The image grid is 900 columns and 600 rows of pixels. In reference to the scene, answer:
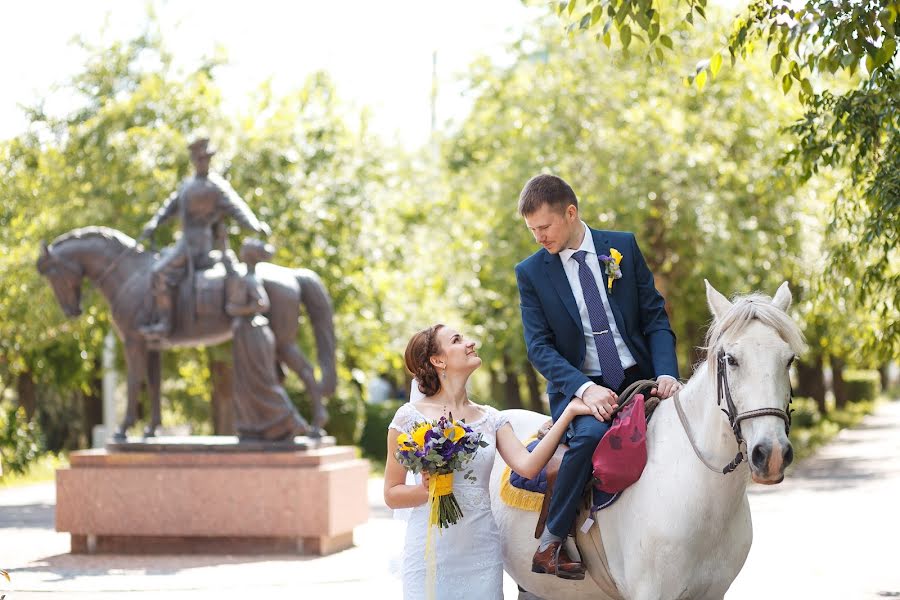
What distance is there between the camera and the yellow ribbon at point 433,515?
5219 millimetres

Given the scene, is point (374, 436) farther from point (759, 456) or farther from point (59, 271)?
point (759, 456)

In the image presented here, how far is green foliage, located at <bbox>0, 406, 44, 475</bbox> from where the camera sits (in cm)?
2422

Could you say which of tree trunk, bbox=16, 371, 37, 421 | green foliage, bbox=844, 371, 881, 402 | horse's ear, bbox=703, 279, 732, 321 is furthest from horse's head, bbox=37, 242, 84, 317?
green foliage, bbox=844, 371, 881, 402

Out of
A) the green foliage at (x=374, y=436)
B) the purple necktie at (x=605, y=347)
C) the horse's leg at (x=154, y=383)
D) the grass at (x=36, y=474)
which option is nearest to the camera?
the purple necktie at (x=605, y=347)

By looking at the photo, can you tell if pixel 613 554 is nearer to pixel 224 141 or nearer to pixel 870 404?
pixel 224 141

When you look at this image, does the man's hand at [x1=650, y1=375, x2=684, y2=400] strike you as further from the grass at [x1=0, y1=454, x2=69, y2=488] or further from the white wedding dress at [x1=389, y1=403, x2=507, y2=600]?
the grass at [x1=0, y1=454, x2=69, y2=488]

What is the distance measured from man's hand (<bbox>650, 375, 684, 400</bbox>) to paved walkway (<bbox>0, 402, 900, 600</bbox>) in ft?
5.12

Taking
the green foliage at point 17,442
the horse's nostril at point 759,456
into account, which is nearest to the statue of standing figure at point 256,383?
the horse's nostril at point 759,456

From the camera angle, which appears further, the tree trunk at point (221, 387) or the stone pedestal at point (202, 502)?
the tree trunk at point (221, 387)

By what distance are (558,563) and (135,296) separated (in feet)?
30.6

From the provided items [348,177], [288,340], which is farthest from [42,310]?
[288,340]

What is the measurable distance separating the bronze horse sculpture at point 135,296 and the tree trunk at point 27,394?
17.0m

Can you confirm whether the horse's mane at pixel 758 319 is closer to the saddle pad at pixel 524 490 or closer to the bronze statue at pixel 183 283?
the saddle pad at pixel 524 490

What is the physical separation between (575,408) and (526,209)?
2.99ft
